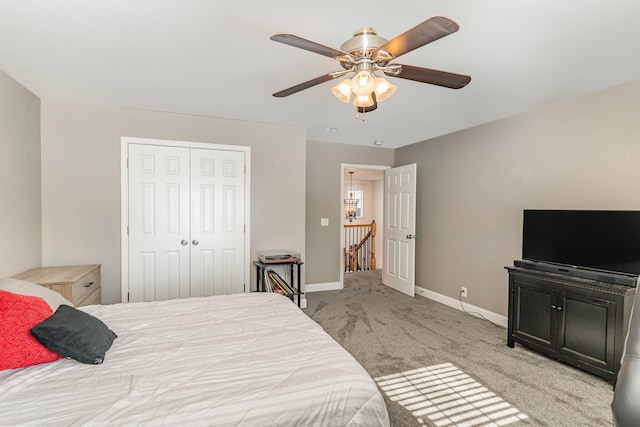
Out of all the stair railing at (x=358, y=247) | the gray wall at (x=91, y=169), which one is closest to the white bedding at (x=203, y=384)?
the gray wall at (x=91, y=169)

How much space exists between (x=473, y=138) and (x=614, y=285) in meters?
2.31

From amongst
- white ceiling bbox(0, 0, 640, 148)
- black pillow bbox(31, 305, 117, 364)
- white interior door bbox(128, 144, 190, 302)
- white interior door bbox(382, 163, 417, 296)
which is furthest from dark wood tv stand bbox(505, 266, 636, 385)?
white interior door bbox(128, 144, 190, 302)

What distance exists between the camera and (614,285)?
7.86 feet

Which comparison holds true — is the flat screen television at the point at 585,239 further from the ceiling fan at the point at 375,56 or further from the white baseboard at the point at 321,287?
the white baseboard at the point at 321,287

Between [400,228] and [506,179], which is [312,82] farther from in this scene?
[400,228]

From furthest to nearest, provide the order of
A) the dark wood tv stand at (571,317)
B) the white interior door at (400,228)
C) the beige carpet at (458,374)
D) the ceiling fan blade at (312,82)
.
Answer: the white interior door at (400,228)
the dark wood tv stand at (571,317)
the beige carpet at (458,374)
the ceiling fan blade at (312,82)

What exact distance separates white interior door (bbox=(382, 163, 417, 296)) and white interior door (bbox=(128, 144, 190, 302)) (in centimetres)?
317

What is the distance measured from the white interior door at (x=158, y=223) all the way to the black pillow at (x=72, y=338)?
2061mm

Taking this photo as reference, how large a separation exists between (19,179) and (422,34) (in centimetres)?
347

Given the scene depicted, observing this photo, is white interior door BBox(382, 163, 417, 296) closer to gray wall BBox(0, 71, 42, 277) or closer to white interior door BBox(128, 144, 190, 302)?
white interior door BBox(128, 144, 190, 302)

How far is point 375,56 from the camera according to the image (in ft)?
5.39

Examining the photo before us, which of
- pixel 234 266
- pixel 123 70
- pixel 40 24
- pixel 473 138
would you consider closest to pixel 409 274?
pixel 473 138

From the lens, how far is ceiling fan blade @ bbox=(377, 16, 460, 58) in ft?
4.14

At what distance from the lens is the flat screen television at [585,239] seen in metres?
2.45
